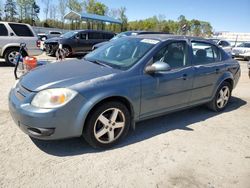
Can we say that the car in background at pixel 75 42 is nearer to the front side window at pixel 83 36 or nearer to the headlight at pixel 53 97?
the front side window at pixel 83 36

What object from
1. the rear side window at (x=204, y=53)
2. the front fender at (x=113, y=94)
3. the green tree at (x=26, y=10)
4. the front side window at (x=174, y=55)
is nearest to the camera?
the front fender at (x=113, y=94)

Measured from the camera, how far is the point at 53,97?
3.09 m

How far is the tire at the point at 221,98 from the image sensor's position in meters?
5.34

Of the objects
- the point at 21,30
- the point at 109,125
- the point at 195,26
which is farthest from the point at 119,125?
the point at 195,26

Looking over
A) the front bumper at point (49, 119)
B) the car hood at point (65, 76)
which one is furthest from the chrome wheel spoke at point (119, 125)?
the car hood at point (65, 76)

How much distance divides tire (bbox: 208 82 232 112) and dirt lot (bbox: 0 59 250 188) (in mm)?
802

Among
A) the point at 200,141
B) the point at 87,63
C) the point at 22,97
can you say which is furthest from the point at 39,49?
the point at 200,141

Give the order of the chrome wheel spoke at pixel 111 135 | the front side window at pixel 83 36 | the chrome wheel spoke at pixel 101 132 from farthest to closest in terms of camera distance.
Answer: the front side window at pixel 83 36 → the chrome wheel spoke at pixel 111 135 → the chrome wheel spoke at pixel 101 132

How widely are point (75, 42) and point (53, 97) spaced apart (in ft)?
41.4

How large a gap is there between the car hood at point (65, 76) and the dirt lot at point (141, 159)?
2.91ft

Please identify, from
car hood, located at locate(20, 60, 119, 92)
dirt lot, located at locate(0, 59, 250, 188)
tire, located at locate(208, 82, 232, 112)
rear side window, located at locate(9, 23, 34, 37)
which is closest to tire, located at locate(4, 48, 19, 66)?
rear side window, located at locate(9, 23, 34, 37)

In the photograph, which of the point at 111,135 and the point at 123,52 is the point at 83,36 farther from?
the point at 111,135

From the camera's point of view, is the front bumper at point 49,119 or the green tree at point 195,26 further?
the green tree at point 195,26

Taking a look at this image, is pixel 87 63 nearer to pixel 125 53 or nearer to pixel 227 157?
pixel 125 53
